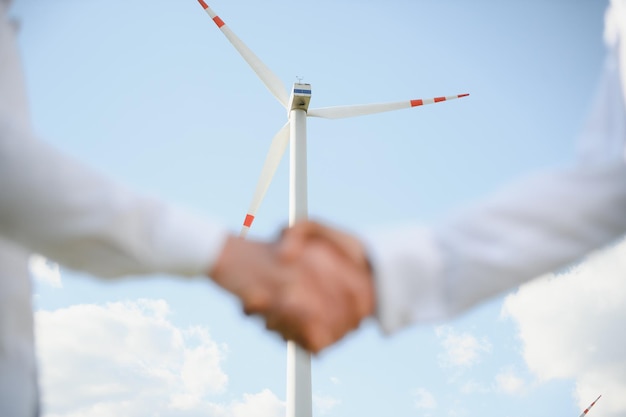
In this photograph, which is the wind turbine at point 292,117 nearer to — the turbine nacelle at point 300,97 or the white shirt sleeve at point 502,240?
the turbine nacelle at point 300,97

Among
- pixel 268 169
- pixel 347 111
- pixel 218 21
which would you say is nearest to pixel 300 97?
pixel 347 111

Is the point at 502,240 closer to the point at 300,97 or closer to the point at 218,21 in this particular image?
the point at 300,97

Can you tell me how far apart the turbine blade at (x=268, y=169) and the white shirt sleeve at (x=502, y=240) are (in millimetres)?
13612

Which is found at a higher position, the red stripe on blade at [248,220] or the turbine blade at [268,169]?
the turbine blade at [268,169]

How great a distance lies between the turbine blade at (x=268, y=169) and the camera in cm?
1568

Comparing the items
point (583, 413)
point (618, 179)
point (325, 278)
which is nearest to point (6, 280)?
point (325, 278)

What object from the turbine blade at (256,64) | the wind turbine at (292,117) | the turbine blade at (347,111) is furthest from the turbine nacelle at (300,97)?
the turbine blade at (256,64)

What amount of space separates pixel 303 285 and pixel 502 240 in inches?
26.7

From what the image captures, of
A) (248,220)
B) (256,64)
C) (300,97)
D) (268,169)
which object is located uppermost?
(256,64)

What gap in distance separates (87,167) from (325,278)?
83 cm

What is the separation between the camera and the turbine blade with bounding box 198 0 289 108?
16062mm

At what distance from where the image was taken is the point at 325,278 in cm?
195

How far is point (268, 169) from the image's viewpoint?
51.5 feet

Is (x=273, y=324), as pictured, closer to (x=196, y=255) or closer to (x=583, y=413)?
(x=196, y=255)
